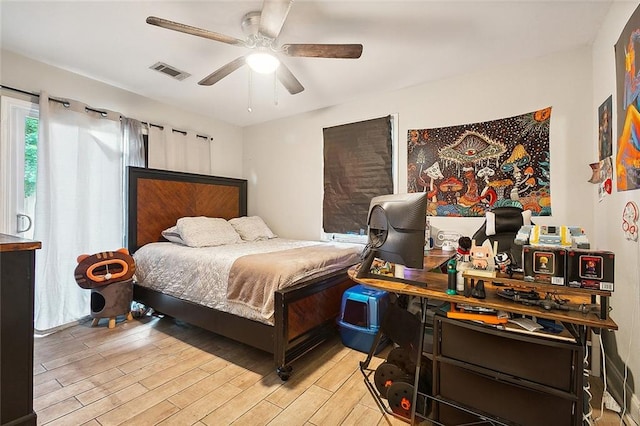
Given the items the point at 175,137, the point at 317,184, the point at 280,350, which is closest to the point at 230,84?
the point at 175,137

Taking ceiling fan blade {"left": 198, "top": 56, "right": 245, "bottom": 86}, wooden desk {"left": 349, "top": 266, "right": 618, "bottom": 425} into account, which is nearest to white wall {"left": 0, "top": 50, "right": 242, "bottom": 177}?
ceiling fan blade {"left": 198, "top": 56, "right": 245, "bottom": 86}

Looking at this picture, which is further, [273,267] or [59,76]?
[59,76]

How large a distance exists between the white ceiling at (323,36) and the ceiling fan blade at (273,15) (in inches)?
9.5

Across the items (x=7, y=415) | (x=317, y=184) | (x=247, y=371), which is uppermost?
(x=317, y=184)

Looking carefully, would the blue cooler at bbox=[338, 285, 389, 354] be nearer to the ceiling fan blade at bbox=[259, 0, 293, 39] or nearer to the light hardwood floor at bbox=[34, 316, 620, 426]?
the light hardwood floor at bbox=[34, 316, 620, 426]

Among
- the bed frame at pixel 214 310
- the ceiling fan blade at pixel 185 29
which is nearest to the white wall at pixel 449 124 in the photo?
the bed frame at pixel 214 310

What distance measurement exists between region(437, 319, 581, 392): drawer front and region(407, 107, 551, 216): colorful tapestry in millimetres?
1700

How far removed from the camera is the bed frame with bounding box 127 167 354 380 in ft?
6.26

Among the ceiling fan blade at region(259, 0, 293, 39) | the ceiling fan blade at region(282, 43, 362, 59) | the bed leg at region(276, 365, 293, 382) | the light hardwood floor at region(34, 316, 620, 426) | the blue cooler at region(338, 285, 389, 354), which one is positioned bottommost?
the light hardwood floor at region(34, 316, 620, 426)

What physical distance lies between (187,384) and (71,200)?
7.36 feet

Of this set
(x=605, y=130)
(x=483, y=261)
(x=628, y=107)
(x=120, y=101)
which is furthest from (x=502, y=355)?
(x=120, y=101)

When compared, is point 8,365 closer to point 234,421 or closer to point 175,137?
point 234,421

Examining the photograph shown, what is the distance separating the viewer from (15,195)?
8.13 ft

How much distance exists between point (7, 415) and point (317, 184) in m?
3.17
